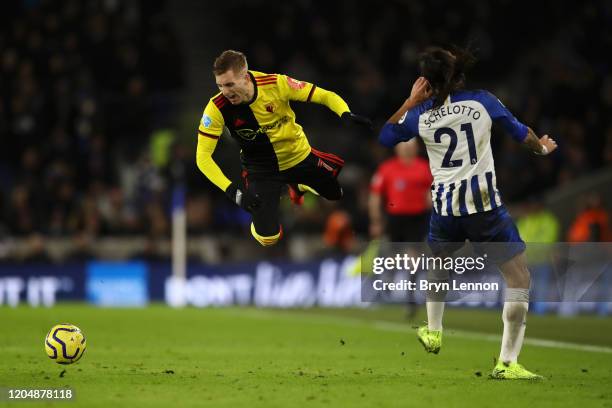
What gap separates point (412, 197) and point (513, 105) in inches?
278

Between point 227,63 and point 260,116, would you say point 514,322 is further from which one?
point 227,63

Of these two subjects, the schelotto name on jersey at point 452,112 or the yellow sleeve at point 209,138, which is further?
the yellow sleeve at point 209,138

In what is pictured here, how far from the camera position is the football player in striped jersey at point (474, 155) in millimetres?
7914

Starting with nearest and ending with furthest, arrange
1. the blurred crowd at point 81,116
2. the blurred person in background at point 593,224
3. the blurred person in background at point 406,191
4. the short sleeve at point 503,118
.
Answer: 1. the short sleeve at point 503,118
2. the blurred person in background at point 406,191
3. the blurred person in background at point 593,224
4. the blurred crowd at point 81,116

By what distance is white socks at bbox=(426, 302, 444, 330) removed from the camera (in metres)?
8.73

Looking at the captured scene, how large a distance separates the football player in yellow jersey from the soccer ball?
1725mm

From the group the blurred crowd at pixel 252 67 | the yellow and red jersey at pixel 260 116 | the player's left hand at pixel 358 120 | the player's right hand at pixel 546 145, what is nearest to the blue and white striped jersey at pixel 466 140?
the player's right hand at pixel 546 145

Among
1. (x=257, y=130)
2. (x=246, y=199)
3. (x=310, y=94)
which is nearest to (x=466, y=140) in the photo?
(x=310, y=94)

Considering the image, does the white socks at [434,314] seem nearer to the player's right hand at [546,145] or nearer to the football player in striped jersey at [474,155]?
the football player in striped jersey at [474,155]

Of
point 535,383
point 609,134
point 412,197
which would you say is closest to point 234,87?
point 535,383

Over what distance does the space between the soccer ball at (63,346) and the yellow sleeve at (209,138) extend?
5.93 feet

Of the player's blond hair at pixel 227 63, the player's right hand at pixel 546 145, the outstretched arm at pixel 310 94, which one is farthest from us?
the outstretched arm at pixel 310 94

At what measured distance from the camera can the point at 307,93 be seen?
30.9 feet

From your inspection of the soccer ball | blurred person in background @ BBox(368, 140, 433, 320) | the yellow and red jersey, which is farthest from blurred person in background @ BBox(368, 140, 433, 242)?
the soccer ball
